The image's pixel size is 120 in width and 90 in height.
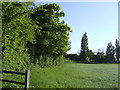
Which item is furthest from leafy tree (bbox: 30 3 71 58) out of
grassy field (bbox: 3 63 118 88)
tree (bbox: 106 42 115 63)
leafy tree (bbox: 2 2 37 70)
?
tree (bbox: 106 42 115 63)

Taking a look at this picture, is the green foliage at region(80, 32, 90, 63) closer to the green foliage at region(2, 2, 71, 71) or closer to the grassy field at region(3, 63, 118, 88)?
the green foliage at region(2, 2, 71, 71)

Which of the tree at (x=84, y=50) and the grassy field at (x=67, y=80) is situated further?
the tree at (x=84, y=50)

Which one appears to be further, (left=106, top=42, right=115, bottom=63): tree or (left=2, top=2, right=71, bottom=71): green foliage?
(left=106, top=42, right=115, bottom=63): tree

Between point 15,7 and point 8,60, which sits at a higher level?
point 15,7

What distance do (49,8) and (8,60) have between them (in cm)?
1707

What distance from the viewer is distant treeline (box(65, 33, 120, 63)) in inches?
3507

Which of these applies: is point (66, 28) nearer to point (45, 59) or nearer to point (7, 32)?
point (45, 59)

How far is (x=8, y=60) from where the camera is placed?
1111 centimetres

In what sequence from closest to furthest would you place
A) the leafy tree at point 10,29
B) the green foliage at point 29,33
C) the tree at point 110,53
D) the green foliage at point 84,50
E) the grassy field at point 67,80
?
the grassy field at point 67,80 < the leafy tree at point 10,29 < the green foliage at point 29,33 < the green foliage at point 84,50 < the tree at point 110,53

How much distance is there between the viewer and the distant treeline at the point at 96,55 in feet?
292

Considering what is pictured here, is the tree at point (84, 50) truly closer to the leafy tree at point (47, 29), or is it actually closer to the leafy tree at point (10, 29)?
the leafy tree at point (47, 29)

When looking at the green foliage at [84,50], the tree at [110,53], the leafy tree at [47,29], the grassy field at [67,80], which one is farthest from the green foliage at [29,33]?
the tree at [110,53]

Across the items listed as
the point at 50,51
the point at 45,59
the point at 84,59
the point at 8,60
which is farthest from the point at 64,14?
the point at 84,59

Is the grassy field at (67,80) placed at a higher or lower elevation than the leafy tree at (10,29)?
lower
